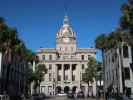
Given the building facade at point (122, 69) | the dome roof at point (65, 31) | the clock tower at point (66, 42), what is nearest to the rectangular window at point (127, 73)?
the building facade at point (122, 69)

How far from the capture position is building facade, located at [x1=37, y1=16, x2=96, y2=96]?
398 feet

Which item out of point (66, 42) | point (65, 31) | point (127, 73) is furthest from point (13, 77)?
point (65, 31)

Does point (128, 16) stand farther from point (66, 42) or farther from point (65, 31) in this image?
point (65, 31)

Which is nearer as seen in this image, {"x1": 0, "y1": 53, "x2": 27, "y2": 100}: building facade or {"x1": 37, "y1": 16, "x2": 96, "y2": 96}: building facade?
{"x1": 0, "y1": 53, "x2": 27, "y2": 100}: building facade

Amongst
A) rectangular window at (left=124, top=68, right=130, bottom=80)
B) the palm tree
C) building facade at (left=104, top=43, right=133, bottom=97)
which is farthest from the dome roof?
the palm tree

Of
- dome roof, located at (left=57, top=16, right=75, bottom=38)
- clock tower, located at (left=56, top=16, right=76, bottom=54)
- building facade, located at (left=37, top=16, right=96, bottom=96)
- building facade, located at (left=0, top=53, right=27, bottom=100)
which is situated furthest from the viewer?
dome roof, located at (left=57, top=16, right=75, bottom=38)

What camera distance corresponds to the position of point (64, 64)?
408 feet

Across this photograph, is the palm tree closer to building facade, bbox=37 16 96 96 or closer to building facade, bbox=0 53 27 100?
building facade, bbox=0 53 27 100

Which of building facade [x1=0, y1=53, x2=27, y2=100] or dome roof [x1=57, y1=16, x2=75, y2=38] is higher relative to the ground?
dome roof [x1=57, y1=16, x2=75, y2=38]

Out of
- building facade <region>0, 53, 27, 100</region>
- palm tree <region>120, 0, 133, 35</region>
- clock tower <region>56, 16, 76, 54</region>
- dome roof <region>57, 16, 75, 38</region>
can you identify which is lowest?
→ building facade <region>0, 53, 27, 100</region>

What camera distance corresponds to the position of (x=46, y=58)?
12706 cm

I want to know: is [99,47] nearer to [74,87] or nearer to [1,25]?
[1,25]

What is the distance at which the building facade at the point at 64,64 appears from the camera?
12119 centimetres

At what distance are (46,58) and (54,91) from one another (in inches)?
637
